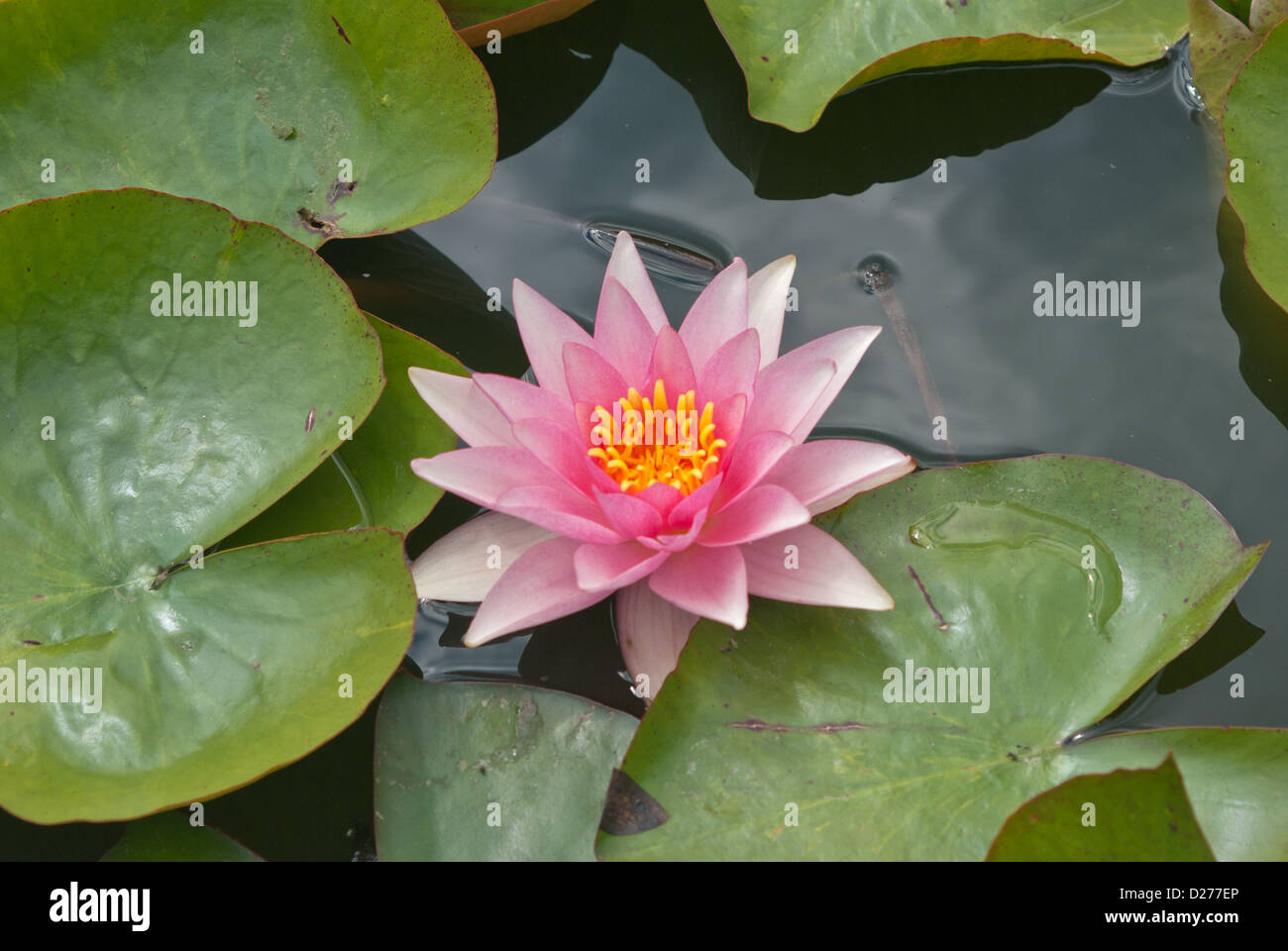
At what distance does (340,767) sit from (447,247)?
1.59m

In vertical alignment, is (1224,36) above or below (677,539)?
above

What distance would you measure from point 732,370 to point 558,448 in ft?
1.42

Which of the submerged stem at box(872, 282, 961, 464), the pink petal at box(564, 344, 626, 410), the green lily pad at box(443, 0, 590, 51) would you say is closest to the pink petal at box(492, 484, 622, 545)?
the pink petal at box(564, 344, 626, 410)

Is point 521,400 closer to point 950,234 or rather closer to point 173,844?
point 173,844

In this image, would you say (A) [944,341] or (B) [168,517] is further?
(A) [944,341]

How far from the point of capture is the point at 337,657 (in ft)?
6.74

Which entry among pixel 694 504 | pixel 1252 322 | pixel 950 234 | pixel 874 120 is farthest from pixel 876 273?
pixel 694 504

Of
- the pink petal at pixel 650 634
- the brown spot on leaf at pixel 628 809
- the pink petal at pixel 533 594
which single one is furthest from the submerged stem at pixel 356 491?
the brown spot on leaf at pixel 628 809

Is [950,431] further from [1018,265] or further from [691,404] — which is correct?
[691,404]

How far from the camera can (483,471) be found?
2141 mm

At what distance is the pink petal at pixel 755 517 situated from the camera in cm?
198

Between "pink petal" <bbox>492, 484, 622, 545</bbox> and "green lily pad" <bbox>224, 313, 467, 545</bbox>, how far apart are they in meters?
0.39

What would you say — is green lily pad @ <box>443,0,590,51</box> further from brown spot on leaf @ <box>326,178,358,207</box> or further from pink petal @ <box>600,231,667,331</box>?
pink petal @ <box>600,231,667,331</box>

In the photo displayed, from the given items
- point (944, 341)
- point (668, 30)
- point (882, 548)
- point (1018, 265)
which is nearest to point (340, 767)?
point (882, 548)
